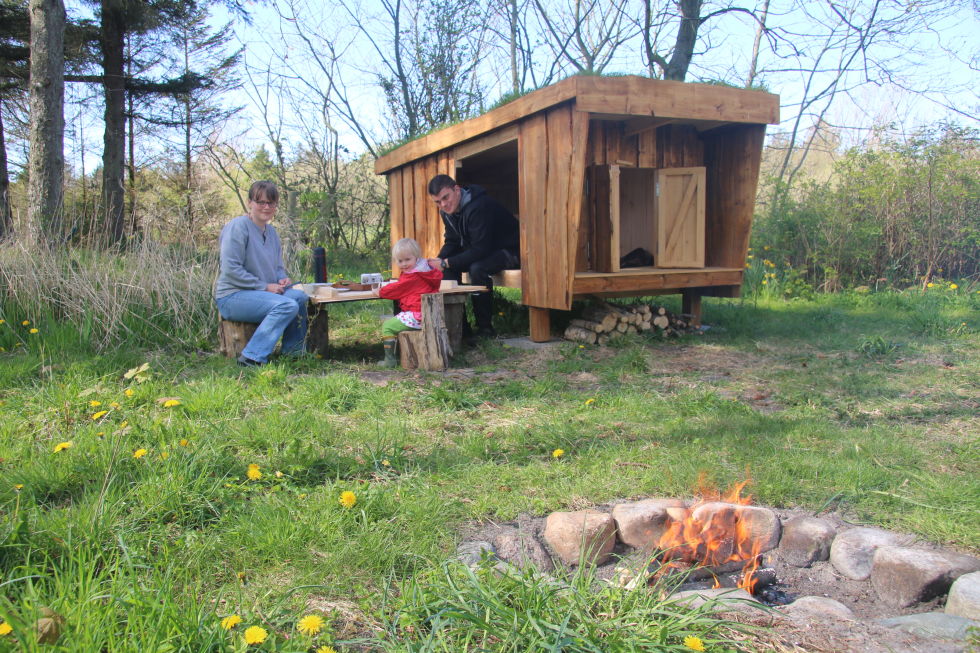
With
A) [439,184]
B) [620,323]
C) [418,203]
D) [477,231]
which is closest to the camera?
[439,184]

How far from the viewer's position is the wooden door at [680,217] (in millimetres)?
6617

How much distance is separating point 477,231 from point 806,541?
16.1ft

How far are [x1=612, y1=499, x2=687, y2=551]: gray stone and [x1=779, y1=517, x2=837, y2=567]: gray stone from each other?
368 millimetres

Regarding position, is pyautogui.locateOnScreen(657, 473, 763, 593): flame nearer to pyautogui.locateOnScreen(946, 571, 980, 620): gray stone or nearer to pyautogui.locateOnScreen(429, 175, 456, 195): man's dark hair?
pyautogui.locateOnScreen(946, 571, 980, 620): gray stone

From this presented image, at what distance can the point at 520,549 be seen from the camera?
7.16 ft

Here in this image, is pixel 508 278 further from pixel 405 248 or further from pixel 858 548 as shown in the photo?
pixel 858 548

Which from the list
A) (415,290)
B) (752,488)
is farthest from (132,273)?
(752,488)

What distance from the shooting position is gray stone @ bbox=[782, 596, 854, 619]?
181cm

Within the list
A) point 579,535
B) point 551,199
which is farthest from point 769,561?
point 551,199

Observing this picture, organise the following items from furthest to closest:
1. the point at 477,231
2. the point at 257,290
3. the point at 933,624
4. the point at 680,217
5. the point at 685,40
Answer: the point at 685,40
the point at 680,217
the point at 477,231
the point at 257,290
the point at 933,624

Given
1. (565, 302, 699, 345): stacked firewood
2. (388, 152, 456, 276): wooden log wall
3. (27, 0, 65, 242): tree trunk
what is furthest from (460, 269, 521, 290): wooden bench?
(27, 0, 65, 242): tree trunk

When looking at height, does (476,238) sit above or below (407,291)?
above

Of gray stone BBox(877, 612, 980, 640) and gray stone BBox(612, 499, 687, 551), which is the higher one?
gray stone BBox(612, 499, 687, 551)

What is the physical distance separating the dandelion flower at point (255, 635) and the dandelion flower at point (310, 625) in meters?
0.10
